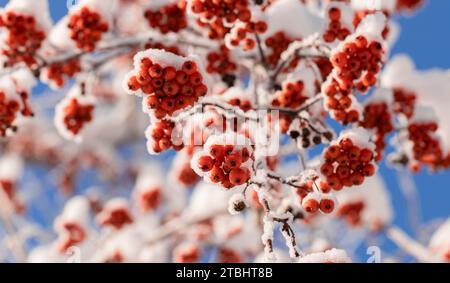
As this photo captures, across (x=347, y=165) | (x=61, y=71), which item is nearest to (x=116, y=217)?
(x=61, y=71)

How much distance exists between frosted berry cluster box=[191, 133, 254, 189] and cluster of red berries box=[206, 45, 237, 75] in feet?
4.45

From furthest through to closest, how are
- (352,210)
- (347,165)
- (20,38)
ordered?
(352,210) → (20,38) → (347,165)

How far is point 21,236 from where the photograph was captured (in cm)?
630

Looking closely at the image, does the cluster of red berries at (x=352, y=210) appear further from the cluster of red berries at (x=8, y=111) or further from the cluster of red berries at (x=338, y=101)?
the cluster of red berries at (x=8, y=111)

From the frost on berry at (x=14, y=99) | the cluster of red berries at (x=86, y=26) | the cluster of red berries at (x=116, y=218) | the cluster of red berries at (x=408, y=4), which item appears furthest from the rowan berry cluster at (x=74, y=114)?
the cluster of red berries at (x=408, y=4)

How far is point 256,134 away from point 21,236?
13.3 feet

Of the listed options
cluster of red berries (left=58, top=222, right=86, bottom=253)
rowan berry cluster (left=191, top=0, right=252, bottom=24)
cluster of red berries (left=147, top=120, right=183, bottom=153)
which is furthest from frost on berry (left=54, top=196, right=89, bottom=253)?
rowan berry cluster (left=191, top=0, right=252, bottom=24)

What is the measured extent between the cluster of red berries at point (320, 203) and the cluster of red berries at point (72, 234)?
3932 millimetres

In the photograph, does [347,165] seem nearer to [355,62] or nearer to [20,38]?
[355,62]

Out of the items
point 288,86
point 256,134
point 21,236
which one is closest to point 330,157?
point 256,134

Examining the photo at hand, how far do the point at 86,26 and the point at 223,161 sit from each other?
5.38 ft

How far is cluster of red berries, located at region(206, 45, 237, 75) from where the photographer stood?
12.6ft

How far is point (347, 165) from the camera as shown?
9.35 feet

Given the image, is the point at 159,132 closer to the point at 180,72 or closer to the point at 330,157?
the point at 180,72
